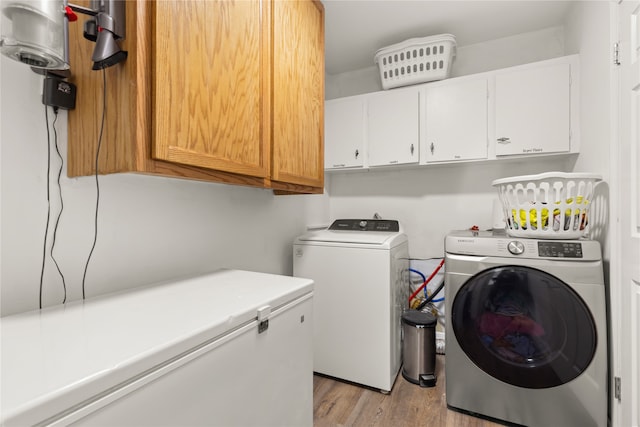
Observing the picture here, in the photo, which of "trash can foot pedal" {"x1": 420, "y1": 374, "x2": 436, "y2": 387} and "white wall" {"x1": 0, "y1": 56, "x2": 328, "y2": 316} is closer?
"white wall" {"x1": 0, "y1": 56, "x2": 328, "y2": 316}

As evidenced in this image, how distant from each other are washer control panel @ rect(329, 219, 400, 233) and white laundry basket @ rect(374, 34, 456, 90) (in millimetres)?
1070

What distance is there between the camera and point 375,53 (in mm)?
2426

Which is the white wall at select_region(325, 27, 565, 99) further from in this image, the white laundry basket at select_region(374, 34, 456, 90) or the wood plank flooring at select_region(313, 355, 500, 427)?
the wood plank flooring at select_region(313, 355, 500, 427)

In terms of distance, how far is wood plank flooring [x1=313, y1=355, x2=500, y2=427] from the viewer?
159 cm

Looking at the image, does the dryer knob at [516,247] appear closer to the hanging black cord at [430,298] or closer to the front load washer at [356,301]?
the front load washer at [356,301]

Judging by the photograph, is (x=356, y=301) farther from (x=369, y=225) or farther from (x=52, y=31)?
(x=52, y=31)

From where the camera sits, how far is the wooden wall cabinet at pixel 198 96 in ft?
2.72

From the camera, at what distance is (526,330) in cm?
150

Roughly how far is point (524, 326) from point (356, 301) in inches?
35.3

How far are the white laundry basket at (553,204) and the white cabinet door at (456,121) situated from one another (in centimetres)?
55

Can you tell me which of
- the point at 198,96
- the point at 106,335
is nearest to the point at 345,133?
the point at 198,96

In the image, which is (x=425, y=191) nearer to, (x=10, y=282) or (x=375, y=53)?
(x=375, y=53)

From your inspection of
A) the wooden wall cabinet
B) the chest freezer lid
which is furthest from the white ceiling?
the chest freezer lid

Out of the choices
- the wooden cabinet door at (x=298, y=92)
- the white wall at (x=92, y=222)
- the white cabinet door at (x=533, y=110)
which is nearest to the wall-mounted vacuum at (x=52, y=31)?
the white wall at (x=92, y=222)
